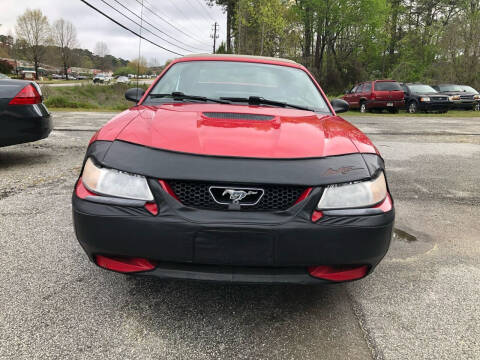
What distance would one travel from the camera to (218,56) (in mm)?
3520

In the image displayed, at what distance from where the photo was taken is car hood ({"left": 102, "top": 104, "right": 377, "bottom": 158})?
189 centimetres

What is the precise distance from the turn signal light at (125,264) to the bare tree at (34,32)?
75.2 metres

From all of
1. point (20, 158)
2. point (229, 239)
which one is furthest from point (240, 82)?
point (20, 158)

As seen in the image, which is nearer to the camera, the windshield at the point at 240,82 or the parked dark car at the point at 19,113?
the windshield at the point at 240,82

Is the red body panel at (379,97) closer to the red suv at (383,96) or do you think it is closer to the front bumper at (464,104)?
the red suv at (383,96)

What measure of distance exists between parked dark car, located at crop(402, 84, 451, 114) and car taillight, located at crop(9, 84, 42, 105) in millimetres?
17296

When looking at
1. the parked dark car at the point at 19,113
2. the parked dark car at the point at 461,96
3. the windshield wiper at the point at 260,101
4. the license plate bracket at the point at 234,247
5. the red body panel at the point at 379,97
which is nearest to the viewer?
the license plate bracket at the point at 234,247

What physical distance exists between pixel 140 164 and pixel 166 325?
811 millimetres

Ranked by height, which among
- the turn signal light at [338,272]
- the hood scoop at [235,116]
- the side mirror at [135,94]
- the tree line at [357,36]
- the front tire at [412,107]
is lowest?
the turn signal light at [338,272]

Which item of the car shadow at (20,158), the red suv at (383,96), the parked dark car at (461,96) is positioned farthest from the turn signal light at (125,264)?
the parked dark car at (461,96)

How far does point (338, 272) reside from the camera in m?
1.88

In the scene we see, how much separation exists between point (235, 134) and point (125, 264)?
834 mm

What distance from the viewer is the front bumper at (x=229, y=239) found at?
5.64 feet

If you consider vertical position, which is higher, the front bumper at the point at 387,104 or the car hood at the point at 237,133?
the front bumper at the point at 387,104
